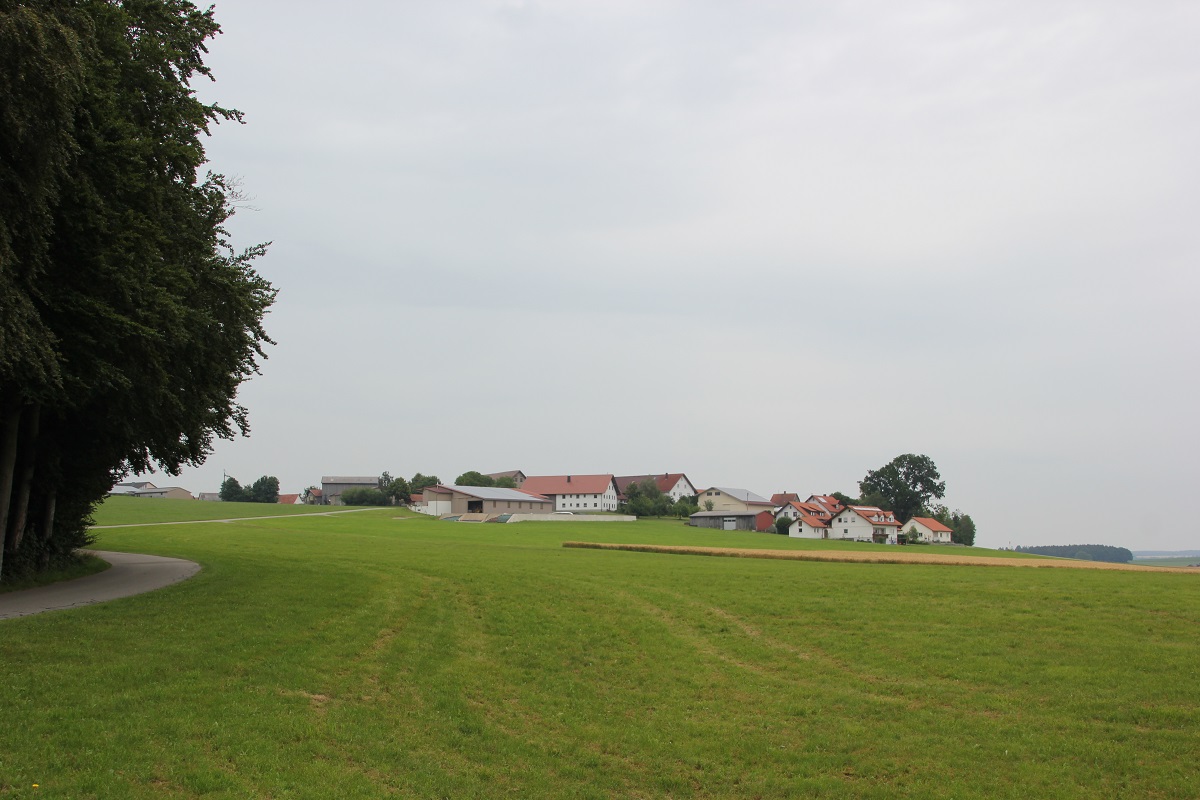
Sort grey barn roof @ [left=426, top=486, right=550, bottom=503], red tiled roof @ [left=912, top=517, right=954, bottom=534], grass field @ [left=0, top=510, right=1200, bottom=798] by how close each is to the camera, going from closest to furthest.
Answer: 1. grass field @ [left=0, top=510, right=1200, bottom=798]
2. grey barn roof @ [left=426, top=486, right=550, bottom=503]
3. red tiled roof @ [left=912, top=517, right=954, bottom=534]

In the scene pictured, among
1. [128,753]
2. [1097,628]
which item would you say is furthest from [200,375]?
[1097,628]

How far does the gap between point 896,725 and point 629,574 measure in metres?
19.3

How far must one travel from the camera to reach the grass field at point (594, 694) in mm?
12805

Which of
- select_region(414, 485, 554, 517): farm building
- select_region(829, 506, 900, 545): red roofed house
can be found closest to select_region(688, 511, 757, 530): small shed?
select_region(829, 506, 900, 545): red roofed house

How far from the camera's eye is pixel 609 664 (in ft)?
65.6

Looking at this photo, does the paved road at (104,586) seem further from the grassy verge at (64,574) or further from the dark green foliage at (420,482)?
the dark green foliage at (420,482)

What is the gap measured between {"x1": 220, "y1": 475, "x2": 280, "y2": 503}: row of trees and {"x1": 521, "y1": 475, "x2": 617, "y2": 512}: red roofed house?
52908 millimetres

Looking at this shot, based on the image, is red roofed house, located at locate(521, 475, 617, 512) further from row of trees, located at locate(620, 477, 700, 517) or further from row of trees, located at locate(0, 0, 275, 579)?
row of trees, located at locate(0, 0, 275, 579)

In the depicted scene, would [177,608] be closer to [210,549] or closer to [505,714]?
[505,714]

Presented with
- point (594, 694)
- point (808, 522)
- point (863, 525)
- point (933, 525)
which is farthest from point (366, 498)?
point (594, 694)

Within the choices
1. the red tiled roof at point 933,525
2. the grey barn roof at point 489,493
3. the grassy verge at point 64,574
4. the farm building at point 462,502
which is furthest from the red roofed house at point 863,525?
the grassy verge at point 64,574

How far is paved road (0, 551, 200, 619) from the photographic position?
68.6 feet

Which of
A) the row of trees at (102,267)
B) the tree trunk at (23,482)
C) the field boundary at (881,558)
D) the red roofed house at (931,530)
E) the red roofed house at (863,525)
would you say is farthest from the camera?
the red roofed house at (931,530)

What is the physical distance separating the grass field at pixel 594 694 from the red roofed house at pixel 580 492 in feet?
500
